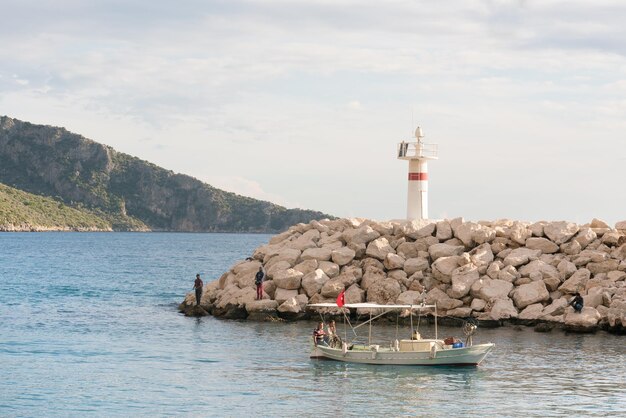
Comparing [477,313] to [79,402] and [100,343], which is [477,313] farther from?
[79,402]

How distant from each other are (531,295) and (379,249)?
298 inches

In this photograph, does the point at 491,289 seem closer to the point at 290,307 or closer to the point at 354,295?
the point at 354,295

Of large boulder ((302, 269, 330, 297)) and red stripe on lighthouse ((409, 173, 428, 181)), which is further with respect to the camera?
red stripe on lighthouse ((409, 173, 428, 181))

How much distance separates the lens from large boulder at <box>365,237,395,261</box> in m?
44.9

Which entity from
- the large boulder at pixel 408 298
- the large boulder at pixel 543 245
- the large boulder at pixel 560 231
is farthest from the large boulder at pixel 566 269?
the large boulder at pixel 408 298

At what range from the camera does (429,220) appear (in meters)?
48.1

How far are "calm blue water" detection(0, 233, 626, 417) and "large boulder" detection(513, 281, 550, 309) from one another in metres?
1.73

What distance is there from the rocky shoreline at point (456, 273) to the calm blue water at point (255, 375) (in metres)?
1.36

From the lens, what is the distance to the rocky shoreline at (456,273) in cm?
4044

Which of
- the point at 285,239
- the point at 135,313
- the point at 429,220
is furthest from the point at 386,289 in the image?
the point at 135,313

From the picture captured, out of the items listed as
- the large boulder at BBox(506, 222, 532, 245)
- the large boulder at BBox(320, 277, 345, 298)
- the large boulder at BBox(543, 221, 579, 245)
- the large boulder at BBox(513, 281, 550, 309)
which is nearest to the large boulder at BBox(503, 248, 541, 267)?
the large boulder at BBox(506, 222, 532, 245)

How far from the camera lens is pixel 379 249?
4500 centimetres

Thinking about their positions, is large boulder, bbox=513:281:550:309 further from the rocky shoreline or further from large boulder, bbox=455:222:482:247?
large boulder, bbox=455:222:482:247

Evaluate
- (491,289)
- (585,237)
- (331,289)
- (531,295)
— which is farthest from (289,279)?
(585,237)
